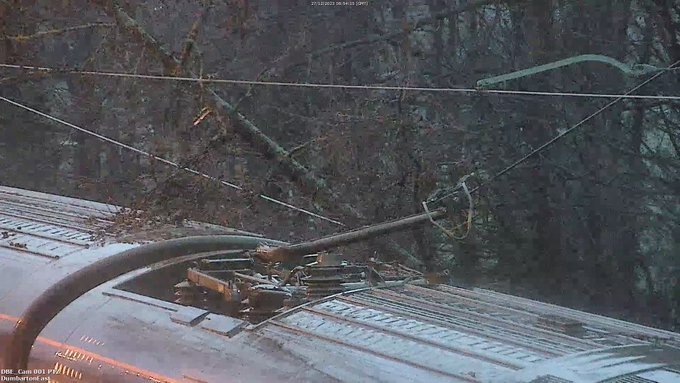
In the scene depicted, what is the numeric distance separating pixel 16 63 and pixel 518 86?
527 centimetres

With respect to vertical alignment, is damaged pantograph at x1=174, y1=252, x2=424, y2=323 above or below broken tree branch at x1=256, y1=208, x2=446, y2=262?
below

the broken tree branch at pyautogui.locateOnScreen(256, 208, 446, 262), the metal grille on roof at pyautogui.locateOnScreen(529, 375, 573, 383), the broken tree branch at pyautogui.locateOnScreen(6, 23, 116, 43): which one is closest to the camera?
the metal grille on roof at pyautogui.locateOnScreen(529, 375, 573, 383)

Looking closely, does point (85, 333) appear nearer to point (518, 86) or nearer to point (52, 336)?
point (52, 336)

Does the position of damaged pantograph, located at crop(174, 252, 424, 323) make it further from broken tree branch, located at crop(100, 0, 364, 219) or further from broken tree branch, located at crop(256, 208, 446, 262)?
broken tree branch, located at crop(100, 0, 364, 219)

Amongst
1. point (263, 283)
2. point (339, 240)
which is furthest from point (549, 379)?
point (263, 283)

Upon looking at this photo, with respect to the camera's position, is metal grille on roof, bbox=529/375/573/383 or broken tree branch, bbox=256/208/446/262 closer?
metal grille on roof, bbox=529/375/573/383

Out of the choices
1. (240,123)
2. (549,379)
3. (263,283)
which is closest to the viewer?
(549,379)

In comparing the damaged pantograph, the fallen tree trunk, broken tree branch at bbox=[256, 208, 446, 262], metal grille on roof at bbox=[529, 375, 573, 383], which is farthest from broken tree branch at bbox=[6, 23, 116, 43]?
metal grille on roof at bbox=[529, 375, 573, 383]

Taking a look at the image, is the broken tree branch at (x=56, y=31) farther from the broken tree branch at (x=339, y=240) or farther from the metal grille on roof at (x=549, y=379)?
the metal grille on roof at (x=549, y=379)

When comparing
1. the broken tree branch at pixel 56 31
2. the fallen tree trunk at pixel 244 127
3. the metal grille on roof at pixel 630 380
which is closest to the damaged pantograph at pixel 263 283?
the metal grille on roof at pixel 630 380

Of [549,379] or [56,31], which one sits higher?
[56,31]

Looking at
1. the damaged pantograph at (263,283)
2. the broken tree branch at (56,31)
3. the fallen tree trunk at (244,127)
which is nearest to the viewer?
the damaged pantograph at (263,283)

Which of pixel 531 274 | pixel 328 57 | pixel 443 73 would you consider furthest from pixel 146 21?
pixel 531 274

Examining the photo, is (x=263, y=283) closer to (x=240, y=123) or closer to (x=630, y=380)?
(x=630, y=380)
